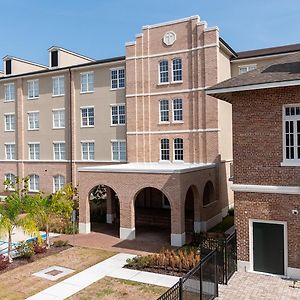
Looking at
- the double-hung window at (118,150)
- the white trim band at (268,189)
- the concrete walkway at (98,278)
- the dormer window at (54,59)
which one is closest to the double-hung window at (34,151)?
the dormer window at (54,59)

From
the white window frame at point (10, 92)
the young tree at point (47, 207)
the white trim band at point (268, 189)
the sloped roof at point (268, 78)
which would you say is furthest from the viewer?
the white window frame at point (10, 92)

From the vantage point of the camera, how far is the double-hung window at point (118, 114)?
31891 millimetres

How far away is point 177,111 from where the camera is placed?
29.1 metres

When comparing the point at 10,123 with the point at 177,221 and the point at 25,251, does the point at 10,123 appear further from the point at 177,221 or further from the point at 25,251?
the point at 177,221

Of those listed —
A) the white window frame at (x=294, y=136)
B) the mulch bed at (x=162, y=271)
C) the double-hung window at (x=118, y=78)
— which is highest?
the double-hung window at (x=118, y=78)

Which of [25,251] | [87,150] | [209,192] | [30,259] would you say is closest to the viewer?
[30,259]

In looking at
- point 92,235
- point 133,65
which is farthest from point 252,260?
point 133,65

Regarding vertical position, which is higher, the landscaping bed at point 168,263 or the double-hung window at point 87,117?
the double-hung window at point 87,117

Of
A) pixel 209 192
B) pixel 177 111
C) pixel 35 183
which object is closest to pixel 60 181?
pixel 35 183

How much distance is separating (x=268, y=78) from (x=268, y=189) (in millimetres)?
4745

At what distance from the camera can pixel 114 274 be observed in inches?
619

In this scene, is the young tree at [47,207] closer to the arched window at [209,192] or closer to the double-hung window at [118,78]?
the arched window at [209,192]

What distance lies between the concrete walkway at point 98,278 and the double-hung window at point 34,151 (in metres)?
23.0

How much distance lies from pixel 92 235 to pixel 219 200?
10.5 m
